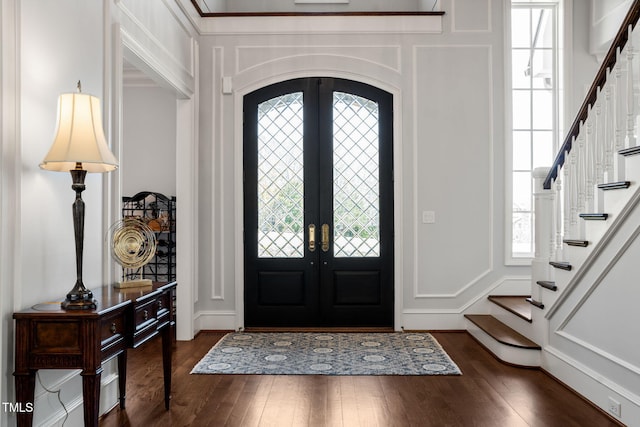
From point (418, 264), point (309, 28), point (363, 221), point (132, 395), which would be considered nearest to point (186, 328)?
point (132, 395)

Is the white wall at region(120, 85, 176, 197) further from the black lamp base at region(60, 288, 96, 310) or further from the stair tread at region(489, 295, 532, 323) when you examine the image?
the black lamp base at region(60, 288, 96, 310)

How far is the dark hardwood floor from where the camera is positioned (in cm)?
290

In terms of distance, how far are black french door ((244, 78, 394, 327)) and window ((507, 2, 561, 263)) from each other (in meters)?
1.34

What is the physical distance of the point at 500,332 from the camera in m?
4.33

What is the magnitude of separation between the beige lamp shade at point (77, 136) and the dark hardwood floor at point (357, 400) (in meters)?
1.56

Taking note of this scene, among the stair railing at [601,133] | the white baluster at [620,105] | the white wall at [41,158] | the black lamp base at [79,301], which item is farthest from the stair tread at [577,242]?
the white wall at [41,158]

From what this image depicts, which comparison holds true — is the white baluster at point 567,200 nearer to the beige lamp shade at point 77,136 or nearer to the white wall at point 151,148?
the beige lamp shade at point 77,136

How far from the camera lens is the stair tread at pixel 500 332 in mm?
3930

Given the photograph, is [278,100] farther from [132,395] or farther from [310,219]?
[132,395]

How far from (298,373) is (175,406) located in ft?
3.23

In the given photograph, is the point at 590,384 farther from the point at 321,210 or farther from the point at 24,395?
the point at 24,395

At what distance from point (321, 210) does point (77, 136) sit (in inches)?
127

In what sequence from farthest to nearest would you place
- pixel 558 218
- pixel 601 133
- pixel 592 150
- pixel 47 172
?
pixel 558 218 → pixel 592 150 → pixel 601 133 → pixel 47 172

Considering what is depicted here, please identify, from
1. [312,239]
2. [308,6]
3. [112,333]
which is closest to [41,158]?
[112,333]
